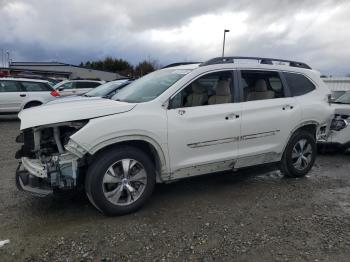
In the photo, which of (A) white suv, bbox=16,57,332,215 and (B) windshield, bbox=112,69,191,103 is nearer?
(A) white suv, bbox=16,57,332,215

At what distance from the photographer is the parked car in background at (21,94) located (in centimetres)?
1378

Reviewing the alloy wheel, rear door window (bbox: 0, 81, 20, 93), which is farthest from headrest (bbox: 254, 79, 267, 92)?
rear door window (bbox: 0, 81, 20, 93)

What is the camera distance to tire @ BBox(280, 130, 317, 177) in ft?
19.1

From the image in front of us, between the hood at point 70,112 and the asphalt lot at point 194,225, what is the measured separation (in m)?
1.14

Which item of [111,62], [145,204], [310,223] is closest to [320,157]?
[310,223]

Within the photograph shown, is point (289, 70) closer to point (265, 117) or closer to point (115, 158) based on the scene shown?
point (265, 117)

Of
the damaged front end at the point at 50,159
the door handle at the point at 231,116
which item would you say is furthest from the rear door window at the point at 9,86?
the door handle at the point at 231,116

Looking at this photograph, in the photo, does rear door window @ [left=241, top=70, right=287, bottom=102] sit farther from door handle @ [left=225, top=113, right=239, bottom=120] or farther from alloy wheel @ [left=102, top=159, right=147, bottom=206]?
alloy wheel @ [left=102, top=159, right=147, bottom=206]

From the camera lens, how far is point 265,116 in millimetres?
5297

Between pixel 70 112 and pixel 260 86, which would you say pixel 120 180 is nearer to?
pixel 70 112

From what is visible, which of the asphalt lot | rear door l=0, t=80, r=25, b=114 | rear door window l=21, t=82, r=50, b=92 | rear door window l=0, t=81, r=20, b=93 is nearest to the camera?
the asphalt lot

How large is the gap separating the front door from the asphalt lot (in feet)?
1.78

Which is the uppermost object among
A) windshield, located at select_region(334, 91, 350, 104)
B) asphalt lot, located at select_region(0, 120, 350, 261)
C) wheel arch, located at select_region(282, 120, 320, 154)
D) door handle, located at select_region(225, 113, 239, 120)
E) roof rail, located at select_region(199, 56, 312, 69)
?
roof rail, located at select_region(199, 56, 312, 69)

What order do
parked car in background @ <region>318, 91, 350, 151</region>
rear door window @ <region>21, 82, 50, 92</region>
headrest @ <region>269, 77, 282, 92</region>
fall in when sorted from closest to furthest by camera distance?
1. headrest @ <region>269, 77, 282, 92</region>
2. parked car in background @ <region>318, 91, 350, 151</region>
3. rear door window @ <region>21, 82, 50, 92</region>
